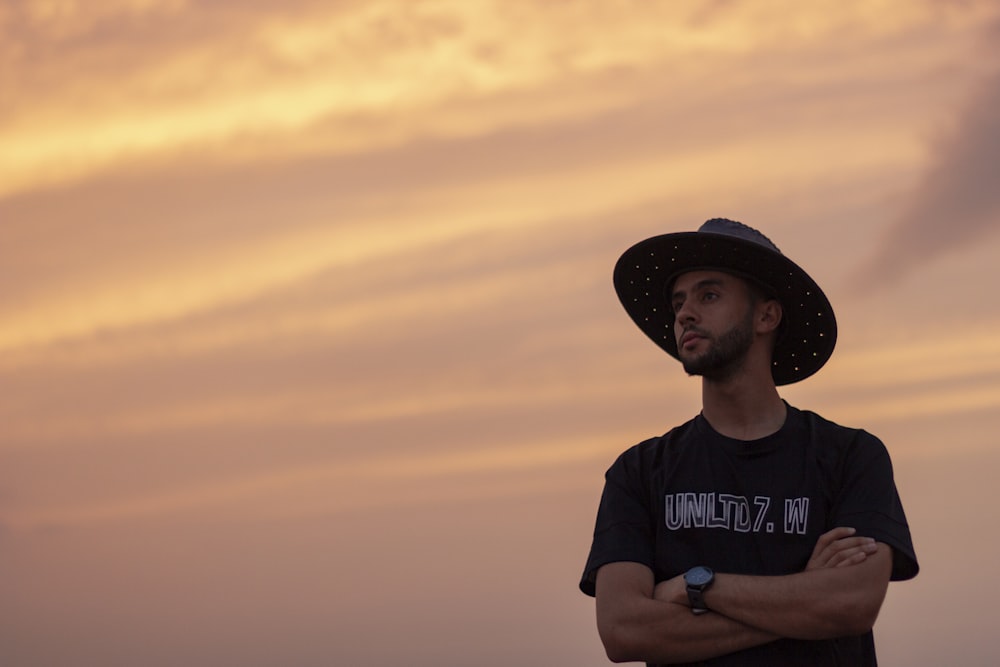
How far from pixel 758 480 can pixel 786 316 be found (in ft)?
3.89

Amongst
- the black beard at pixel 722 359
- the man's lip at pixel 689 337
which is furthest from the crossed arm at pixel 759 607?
the man's lip at pixel 689 337

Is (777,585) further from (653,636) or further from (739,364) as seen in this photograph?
(739,364)

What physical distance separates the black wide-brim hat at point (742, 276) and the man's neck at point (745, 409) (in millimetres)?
635

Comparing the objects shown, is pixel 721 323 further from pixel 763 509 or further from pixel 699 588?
pixel 699 588

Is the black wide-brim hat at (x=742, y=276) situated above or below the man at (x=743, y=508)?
above

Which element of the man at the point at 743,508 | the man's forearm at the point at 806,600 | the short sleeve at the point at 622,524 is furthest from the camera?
the short sleeve at the point at 622,524

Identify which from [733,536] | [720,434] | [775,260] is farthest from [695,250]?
[733,536]

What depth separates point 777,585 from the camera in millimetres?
7641

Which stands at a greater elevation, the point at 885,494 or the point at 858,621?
the point at 885,494

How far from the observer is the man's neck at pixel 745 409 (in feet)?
27.1

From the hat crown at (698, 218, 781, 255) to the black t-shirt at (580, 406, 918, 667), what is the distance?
3.30ft

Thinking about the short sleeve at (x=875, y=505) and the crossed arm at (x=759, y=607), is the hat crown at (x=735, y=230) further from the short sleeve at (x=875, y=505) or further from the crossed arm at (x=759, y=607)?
the crossed arm at (x=759, y=607)

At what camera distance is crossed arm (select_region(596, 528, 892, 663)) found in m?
7.59

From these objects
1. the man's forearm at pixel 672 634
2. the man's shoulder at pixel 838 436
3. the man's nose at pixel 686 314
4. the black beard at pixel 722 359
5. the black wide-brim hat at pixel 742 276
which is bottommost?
the man's forearm at pixel 672 634
